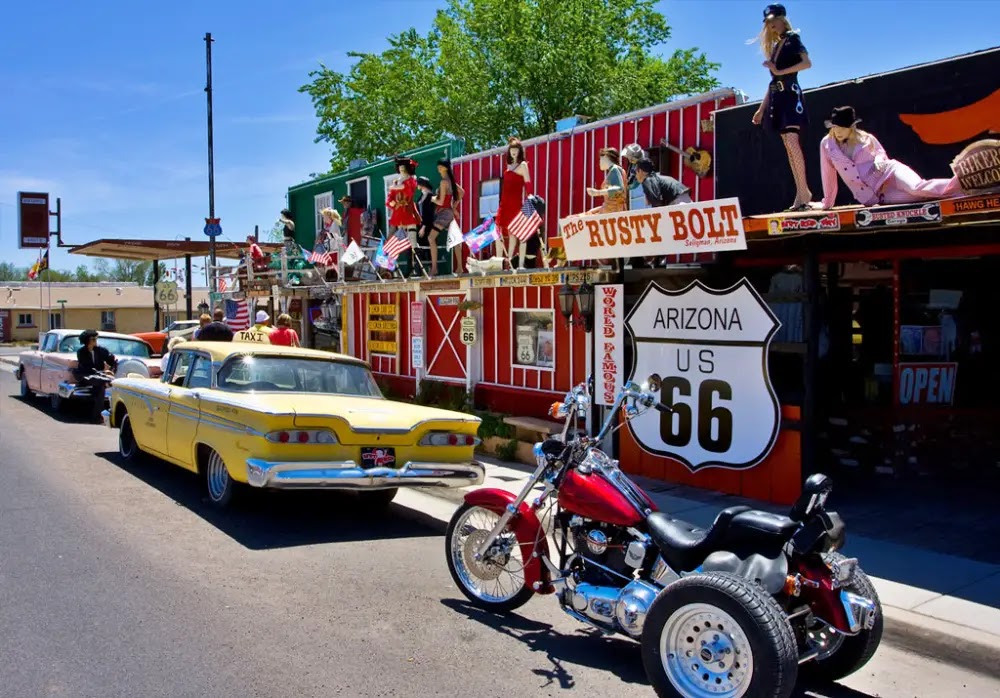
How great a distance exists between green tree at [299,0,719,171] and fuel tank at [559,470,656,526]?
26.9 m

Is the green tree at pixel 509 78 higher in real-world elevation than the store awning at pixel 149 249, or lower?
higher

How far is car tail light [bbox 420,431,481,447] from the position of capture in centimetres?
780

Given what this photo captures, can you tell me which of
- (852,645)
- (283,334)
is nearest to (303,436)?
(852,645)

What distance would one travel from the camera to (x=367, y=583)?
6117mm

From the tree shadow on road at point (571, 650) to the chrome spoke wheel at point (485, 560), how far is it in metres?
0.14

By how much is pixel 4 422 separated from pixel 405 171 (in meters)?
7.76

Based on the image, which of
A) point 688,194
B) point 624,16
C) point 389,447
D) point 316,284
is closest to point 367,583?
point 389,447

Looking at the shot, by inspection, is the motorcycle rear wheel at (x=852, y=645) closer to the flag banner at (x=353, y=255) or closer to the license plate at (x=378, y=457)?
the license plate at (x=378, y=457)

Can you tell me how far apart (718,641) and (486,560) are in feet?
5.95

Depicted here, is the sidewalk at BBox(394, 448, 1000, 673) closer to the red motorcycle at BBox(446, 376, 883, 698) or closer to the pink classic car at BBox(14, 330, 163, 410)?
the red motorcycle at BBox(446, 376, 883, 698)

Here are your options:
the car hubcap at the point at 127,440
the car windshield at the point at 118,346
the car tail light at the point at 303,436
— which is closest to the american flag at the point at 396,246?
the car windshield at the point at 118,346

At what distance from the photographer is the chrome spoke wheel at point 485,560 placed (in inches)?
214

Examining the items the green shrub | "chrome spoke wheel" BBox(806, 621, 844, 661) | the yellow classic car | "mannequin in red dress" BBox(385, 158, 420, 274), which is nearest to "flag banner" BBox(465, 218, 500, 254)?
"mannequin in red dress" BBox(385, 158, 420, 274)

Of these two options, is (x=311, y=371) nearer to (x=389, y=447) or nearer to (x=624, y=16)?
(x=389, y=447)
